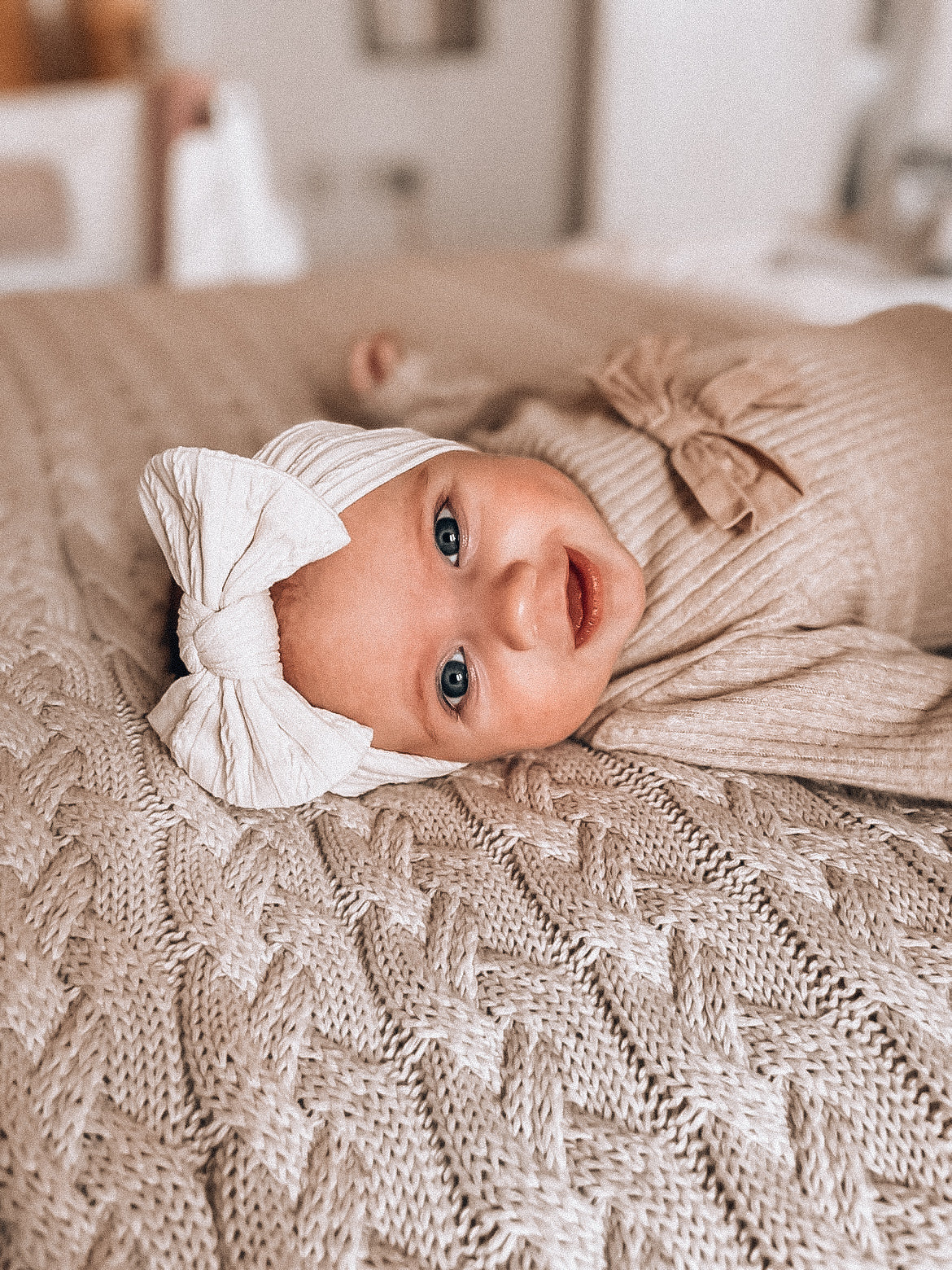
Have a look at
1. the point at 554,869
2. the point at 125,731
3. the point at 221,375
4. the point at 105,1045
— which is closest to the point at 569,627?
the point at 554,869

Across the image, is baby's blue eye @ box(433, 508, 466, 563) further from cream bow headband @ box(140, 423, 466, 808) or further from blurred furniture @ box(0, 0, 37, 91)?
blurred furniture @ box(0, 0, 37, 91)

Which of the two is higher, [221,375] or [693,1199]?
[221,375]

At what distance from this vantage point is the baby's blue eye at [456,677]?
0.79m

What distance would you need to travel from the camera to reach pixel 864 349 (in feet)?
3.25

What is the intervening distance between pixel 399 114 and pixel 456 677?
13.4ft

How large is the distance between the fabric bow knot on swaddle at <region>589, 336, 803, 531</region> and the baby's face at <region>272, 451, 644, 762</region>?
0.43ft

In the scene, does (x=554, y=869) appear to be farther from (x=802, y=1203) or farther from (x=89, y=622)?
(x=89, y=622)

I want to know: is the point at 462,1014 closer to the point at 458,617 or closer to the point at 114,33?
the point at 458,617

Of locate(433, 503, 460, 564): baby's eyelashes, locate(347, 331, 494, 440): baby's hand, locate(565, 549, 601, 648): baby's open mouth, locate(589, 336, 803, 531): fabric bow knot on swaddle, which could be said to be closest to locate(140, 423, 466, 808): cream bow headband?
locate(433, 503, 460, 564): baby's eyelashes

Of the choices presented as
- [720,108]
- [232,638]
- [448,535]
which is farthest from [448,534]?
[720,108]

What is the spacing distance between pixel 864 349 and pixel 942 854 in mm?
601

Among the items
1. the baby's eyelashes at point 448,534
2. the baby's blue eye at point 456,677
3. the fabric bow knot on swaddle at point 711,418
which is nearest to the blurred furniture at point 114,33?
the fabric bow knot on swaddle at point 711,418

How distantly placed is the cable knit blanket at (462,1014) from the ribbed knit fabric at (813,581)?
5 centimetres

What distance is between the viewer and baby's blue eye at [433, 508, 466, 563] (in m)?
0.81
